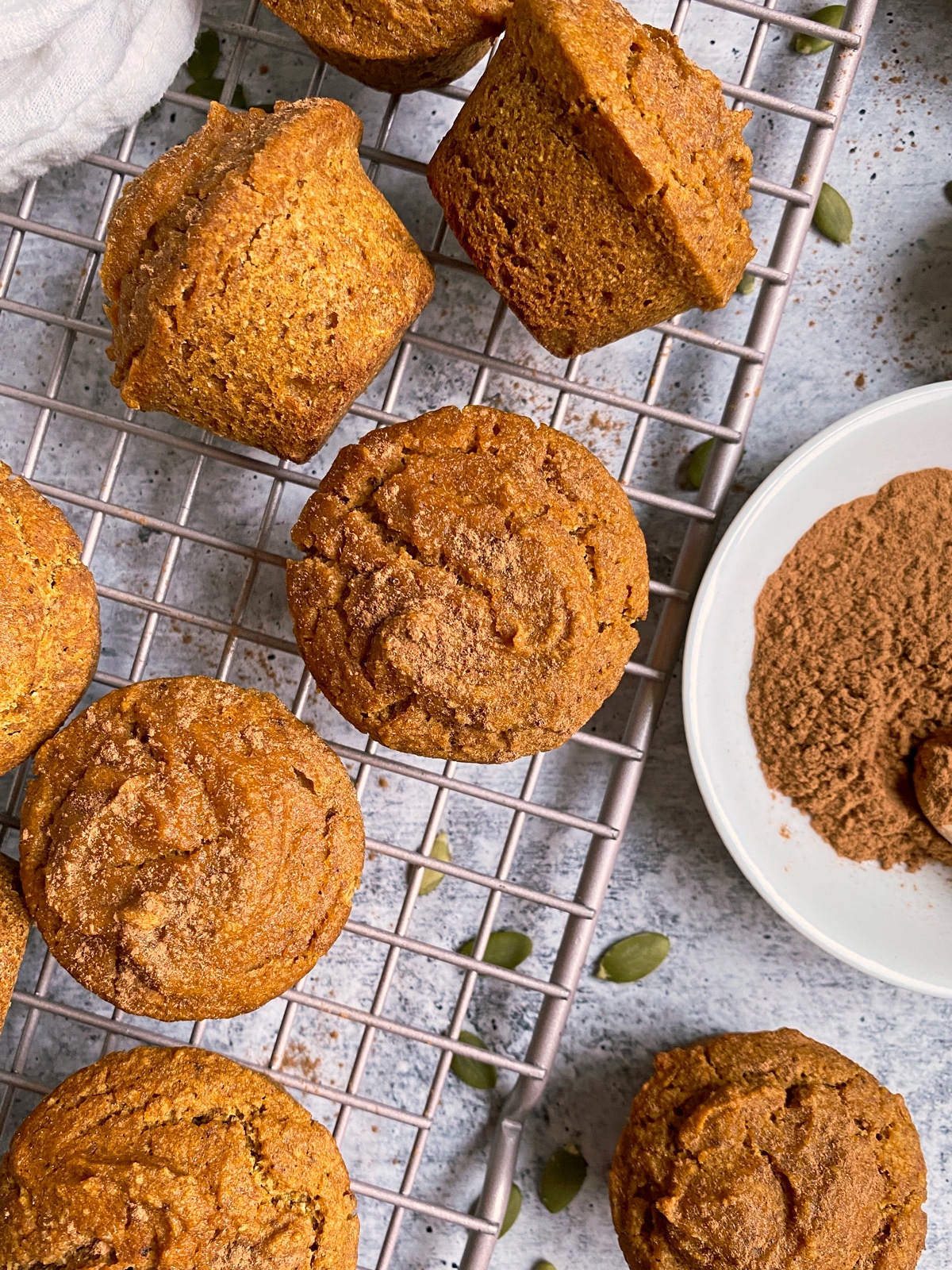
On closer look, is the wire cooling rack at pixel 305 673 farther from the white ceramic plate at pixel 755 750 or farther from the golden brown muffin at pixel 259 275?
the golden brown muffin at pixel 259 275

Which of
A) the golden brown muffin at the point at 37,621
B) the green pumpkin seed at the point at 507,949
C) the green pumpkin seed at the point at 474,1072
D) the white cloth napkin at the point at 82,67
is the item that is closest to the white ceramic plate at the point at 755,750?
the green pumpkin seed at the point at 507,949

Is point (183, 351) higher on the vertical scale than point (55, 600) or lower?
higher

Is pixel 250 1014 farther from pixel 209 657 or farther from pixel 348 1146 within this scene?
pixel 209 657

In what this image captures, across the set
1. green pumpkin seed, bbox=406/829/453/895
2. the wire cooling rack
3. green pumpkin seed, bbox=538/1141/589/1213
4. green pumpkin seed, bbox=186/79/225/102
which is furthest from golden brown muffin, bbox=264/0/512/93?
green pumpkin seed, bbox=538/1141/589/1213

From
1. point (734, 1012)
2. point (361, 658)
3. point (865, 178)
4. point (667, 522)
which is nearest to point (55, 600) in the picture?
point (361, 658)

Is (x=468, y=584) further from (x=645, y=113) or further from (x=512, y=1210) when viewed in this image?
(x=512, y=1210)
